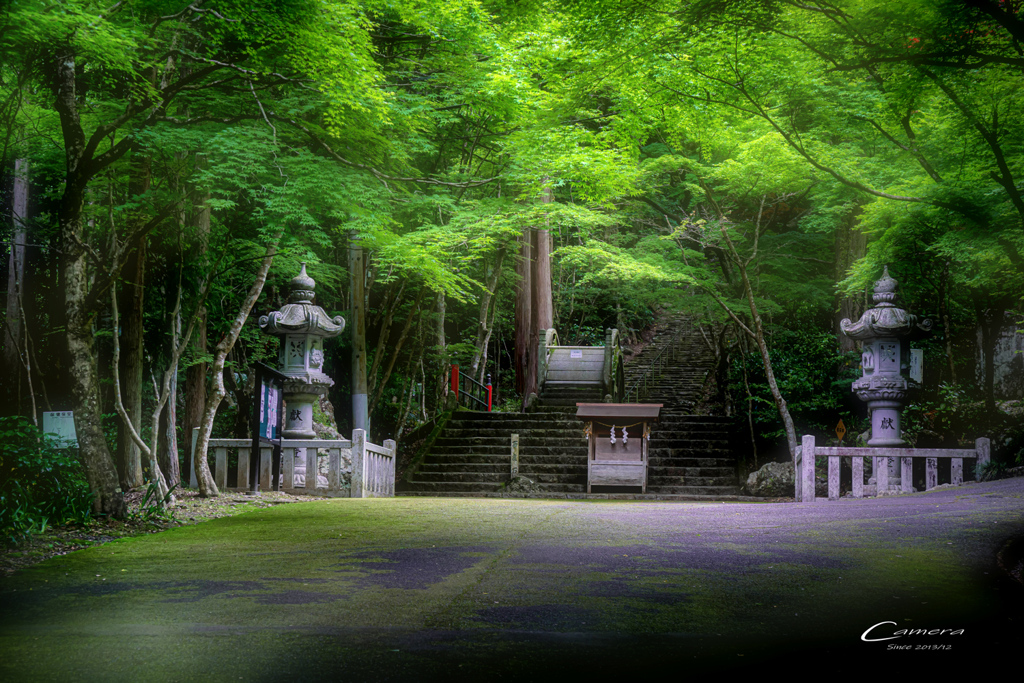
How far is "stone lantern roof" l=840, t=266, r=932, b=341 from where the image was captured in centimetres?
1166

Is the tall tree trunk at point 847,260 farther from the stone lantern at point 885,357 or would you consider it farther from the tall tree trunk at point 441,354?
→ the tall tree trunk at point 441,354

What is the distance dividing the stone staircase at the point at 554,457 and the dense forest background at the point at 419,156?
134 cm

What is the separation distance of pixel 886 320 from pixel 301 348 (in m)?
8.45

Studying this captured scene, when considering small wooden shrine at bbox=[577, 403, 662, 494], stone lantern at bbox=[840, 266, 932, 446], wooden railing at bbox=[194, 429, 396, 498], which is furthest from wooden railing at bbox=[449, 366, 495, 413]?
stone lantern at bbox=[840, 266, 932, 446]

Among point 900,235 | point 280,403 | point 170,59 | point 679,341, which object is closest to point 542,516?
point 280,403

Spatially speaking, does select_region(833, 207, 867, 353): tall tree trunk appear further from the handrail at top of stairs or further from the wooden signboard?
the wooden signboard

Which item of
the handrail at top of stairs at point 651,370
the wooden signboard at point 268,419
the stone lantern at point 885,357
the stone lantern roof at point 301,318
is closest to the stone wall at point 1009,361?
the stone lantern at point 885,357

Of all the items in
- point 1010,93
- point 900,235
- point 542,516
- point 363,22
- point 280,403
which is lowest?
point 542,516

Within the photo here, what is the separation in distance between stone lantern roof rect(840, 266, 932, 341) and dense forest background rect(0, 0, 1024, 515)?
1.12 feet

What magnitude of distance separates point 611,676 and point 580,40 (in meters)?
7.06

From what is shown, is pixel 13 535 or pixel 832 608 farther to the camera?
pixel 13 535

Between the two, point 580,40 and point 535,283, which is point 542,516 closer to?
point 580,40

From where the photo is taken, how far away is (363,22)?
7820 millimetres

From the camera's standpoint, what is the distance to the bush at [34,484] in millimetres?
6090
